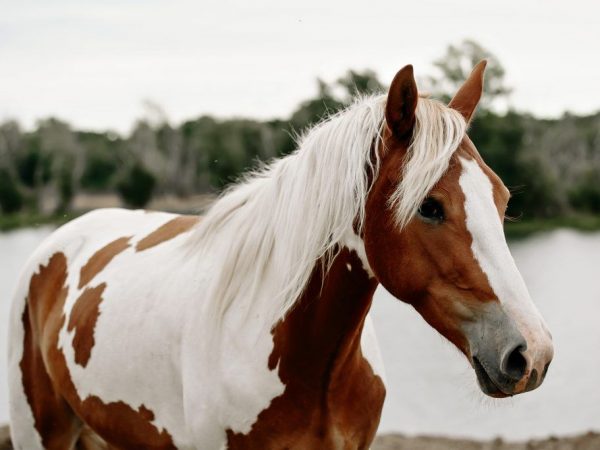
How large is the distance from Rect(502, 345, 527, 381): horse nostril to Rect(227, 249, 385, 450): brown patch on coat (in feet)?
1.94

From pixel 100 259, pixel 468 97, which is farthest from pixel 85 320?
pixel 468 97

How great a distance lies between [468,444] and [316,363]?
4605 mm

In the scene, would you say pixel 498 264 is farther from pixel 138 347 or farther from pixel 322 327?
pixel 138 347

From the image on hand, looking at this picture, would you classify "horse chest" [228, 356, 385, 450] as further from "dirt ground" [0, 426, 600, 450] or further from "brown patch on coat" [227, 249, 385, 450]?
"dirt ground" [0, 426, 600, 450]

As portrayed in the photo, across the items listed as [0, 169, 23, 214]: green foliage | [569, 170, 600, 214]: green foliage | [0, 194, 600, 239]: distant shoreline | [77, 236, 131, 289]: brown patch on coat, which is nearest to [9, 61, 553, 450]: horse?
[77, 236, 131, 289]: brown patch on coat

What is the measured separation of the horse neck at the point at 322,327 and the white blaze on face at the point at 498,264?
499mm

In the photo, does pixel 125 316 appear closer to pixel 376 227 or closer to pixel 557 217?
pixel 376 227

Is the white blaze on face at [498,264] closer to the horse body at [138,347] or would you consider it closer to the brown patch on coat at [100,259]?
the horse body at [138,347]

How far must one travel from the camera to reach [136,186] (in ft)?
135

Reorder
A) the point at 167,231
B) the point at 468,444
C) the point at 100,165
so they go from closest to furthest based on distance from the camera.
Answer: the point at 167,231, the point at 468,444, the point at 100,165

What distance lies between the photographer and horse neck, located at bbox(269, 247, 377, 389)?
2.42 metres

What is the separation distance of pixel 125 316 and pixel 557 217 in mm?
38176

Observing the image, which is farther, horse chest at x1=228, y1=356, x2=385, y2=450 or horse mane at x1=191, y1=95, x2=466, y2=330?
horse chest at x1=228, y1=356, x2=385, y2=450

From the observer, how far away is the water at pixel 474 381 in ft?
28.9
